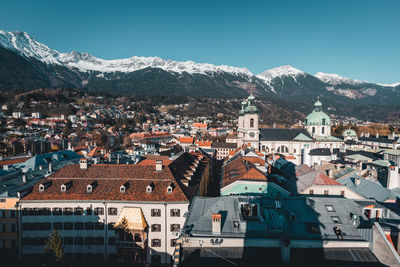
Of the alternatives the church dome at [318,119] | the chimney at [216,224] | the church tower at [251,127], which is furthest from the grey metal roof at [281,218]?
→ the church dome at [318,119]

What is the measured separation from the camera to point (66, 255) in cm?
2966

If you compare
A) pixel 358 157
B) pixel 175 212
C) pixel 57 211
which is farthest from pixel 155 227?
pixel 358 157

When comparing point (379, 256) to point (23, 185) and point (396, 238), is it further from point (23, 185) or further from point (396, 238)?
point (23, 185)

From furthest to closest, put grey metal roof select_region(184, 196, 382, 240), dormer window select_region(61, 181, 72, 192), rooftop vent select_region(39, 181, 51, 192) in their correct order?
dormer window select_region(61, 181, 72, 192) < rooftop vent select_region(39, 181, 51, 192) < grey metal roof select_region(184, 196, 382, 240)

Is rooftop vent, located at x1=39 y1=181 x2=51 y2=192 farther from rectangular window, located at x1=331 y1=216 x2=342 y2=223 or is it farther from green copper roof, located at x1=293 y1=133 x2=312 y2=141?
green copper roof, located at x1=293 y1=133 x2=312 y2=141

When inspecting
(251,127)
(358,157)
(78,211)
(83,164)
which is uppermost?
(251,127)

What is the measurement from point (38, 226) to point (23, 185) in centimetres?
752

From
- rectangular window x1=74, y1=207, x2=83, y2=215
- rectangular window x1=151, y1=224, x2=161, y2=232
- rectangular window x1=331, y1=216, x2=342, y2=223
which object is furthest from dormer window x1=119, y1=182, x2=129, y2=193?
rectangular window x1=331, y1=216, x2=342, y2=223

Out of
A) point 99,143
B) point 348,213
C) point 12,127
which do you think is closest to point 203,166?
point 348,213

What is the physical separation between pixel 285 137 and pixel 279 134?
2.44m

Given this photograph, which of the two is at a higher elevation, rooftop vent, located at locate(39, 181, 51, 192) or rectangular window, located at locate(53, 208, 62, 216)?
rooftop vent, located at locate(39, 181, 51, 192)

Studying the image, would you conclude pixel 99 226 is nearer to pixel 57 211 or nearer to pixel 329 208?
pixel 57 211

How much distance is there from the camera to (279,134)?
96.8m

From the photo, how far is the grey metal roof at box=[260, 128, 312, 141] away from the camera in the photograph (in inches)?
3748
